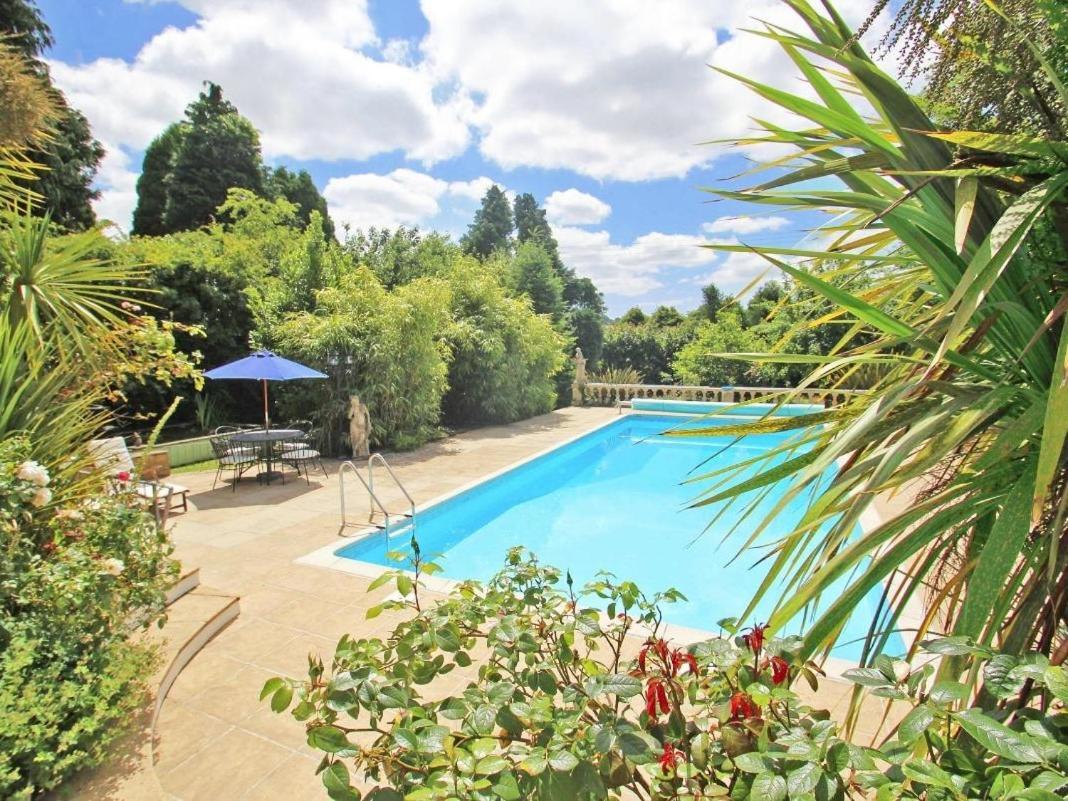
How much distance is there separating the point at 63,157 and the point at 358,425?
13.9 m

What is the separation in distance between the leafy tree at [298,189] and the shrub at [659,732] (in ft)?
103

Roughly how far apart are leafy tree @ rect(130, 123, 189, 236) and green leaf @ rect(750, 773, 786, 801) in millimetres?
32235

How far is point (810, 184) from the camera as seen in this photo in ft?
5.79

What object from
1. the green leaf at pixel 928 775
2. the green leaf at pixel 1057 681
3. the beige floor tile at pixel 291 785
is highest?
the green leaf at pixel 1057 681

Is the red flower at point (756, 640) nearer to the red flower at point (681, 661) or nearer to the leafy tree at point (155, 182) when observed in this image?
the red flower at point (681, 661)

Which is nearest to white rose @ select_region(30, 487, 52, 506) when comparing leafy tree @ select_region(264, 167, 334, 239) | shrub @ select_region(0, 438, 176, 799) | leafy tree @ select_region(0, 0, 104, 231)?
shrub @ select_region(0, 438, 176, 799)

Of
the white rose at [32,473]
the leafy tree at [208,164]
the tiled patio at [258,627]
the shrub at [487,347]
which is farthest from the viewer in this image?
the leafy tree at [208,164]

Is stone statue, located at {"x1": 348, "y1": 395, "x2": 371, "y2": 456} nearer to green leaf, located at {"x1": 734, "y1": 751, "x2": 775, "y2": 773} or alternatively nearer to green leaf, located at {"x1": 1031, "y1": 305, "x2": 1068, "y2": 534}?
green leaf, located at {"x1": 734, "y1": 751, "x2": 775, "y2": 773}

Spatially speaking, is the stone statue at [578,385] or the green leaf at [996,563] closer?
the green leaf at [996,563]

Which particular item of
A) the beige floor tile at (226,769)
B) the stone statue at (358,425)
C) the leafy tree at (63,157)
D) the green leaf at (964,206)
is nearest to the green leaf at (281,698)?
the green leaf at (964,206)

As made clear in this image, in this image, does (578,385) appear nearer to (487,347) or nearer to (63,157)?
(487,347)

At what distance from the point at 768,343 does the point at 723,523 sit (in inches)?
486

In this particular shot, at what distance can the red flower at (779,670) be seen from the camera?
105 cm

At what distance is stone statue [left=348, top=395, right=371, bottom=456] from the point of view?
10.5 meters
